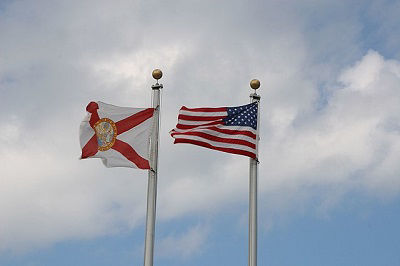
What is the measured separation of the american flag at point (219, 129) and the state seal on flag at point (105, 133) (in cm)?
188

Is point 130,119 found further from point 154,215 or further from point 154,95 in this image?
point 154,215

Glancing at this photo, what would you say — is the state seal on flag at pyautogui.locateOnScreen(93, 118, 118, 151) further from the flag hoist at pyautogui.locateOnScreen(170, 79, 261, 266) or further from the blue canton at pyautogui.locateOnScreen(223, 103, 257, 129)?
the blue canton at pyautogui.locateOnScreen(223, 103, 257, 129)

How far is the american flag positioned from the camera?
29.2 metres

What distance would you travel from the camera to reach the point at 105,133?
97.6 feet

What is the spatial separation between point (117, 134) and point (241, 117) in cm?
382

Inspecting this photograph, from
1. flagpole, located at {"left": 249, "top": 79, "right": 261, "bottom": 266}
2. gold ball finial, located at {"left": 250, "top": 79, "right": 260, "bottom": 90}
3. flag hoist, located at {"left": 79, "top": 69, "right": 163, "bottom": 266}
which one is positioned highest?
gold ball finial, located at {"left": 250, "top": 79, "right": 260, "bottom": 90}

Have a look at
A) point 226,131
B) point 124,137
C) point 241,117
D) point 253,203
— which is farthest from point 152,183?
point 241,117

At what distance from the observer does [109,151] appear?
2950 centimetres

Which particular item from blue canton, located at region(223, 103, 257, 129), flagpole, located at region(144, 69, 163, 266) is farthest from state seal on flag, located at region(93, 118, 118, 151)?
blue canton, located at region(223, 103, 257, 129)

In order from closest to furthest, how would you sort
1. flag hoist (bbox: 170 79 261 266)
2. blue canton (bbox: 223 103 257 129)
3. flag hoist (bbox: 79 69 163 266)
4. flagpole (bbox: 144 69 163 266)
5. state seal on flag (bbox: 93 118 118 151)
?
1. flagpole (bbox: 144 69 163 266)
2. flag hoist (bbox: 170 79 261 266)
3. flag hoist (bbox: 79 69 163 266)
4. state seal on flag (bbox: 93 118 118 151)
5. blue canton (bbox: 223 103 257 129)

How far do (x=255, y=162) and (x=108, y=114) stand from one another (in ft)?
15.6

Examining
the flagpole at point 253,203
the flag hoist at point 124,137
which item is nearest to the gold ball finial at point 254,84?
the flagpole at point 253,203

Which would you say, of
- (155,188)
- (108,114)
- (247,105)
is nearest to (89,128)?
(108,114)

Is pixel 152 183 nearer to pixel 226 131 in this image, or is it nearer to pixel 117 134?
pixel 117 134
